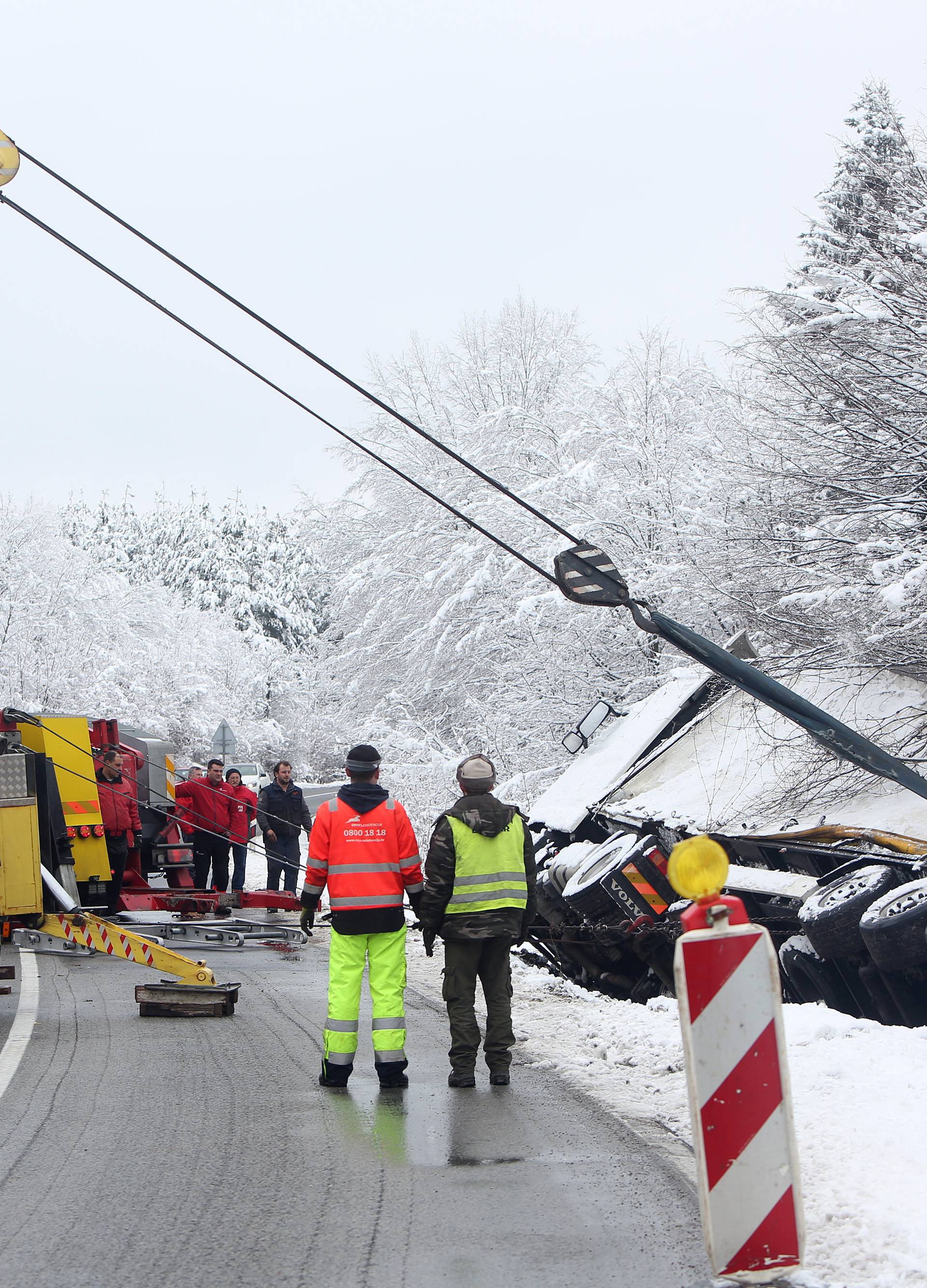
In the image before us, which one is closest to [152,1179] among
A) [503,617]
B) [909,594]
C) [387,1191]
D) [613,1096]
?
[387,1191]

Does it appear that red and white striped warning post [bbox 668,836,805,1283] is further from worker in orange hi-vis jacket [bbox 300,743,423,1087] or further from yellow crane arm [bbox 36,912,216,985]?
yellow crane arm [bbox 36,912,216,985]

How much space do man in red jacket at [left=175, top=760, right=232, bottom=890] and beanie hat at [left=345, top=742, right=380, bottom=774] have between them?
922 centimetres

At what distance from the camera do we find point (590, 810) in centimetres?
1151

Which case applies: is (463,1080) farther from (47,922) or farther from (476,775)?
(47,922)

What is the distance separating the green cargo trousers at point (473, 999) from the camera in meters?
6.48

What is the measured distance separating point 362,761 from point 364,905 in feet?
2.40

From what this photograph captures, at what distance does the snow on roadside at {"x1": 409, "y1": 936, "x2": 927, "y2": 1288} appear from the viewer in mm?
3832

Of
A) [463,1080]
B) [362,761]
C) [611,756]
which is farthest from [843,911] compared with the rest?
[611,756]

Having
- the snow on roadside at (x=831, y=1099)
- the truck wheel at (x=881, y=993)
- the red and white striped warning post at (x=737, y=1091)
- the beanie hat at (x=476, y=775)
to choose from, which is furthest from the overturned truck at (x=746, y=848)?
the red and white striped warning post at (x=737, y=1091)

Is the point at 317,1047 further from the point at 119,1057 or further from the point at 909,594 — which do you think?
the point at 909,594

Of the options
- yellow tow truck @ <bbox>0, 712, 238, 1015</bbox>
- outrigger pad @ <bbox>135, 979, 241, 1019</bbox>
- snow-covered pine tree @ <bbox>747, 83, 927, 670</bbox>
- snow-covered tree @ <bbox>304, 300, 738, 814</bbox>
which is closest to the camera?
outrigger pad @ <bbox>135, 979, 241, 1019</bbox>

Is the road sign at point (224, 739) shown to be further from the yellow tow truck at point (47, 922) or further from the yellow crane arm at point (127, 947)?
the yellow crane arm at point (127, 947)

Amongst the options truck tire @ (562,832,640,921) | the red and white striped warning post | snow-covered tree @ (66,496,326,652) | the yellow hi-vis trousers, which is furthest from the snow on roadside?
snow-covered tree @ (66,496,326,652)

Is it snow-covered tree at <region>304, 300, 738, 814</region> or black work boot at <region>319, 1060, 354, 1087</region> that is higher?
snow-covered tree at <region>304, 300, 738, 814</region>
